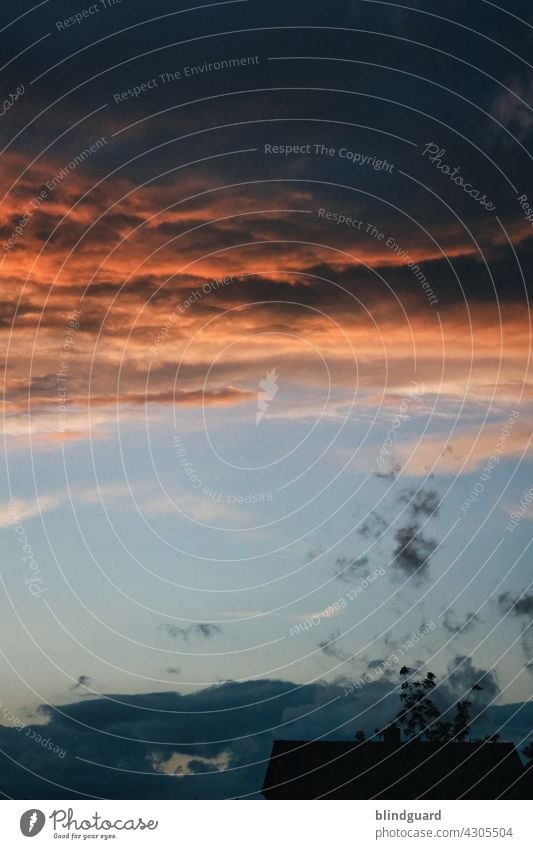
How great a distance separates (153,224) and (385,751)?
39.6m

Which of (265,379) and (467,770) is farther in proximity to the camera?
(467,770)

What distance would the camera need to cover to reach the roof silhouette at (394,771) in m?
71.0

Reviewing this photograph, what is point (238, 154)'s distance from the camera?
5172 centimetres

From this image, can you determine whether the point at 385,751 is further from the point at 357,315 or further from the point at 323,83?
the point at 323,83

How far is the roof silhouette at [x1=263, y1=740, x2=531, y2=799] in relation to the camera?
71000 mm
